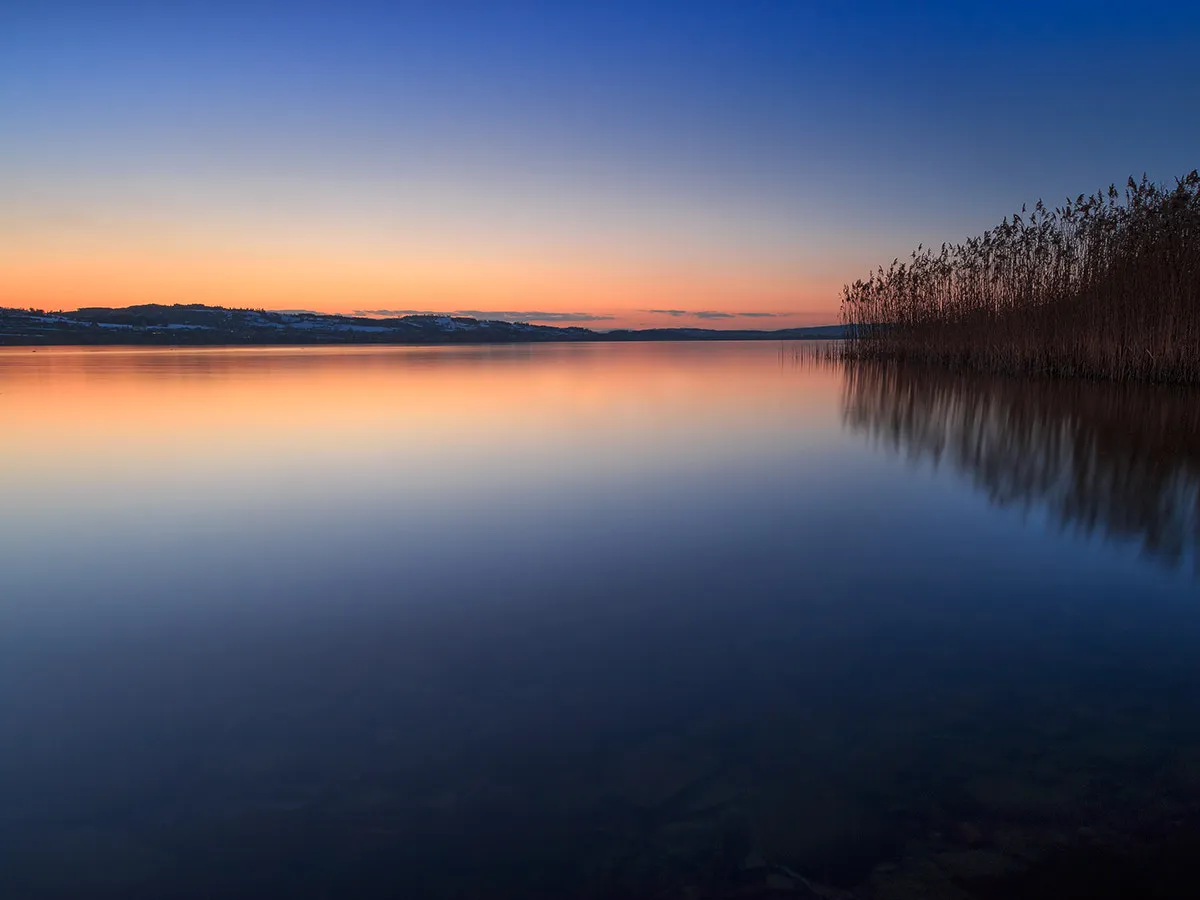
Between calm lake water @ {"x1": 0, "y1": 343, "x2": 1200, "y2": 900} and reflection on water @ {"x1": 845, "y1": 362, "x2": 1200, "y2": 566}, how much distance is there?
0.25ft

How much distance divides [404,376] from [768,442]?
1581 centimetres

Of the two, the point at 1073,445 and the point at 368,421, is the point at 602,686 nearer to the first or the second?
the point at 1073,445

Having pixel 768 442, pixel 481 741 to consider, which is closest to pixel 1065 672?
pixel 481 741

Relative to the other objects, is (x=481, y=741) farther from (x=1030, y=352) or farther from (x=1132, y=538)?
(x=1030, y=352)

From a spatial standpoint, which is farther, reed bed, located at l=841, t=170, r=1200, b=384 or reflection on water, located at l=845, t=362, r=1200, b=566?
reed bed, located at l=841, t=170, r=1200, b=384

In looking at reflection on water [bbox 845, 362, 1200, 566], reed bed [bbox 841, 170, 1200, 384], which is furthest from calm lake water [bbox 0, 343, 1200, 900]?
reed bed [bbox 841, 170, 1200, 384]

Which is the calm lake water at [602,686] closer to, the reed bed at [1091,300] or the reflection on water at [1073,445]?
the reflection on water at [1073,445]

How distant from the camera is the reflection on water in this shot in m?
5.04

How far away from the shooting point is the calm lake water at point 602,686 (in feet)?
5.82

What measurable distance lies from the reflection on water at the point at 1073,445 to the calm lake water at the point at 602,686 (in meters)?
0.08

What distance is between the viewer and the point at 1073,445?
7.93 m

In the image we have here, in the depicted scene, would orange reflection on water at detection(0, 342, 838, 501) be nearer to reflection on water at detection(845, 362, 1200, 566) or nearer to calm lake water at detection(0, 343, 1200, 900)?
calm lake water at detection(0, 343, 1200, 900)

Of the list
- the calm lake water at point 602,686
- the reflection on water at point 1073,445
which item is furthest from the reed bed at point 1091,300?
the calm lake water at point 602,686

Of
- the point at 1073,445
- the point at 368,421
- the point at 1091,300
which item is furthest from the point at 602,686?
the point at 1091,300
